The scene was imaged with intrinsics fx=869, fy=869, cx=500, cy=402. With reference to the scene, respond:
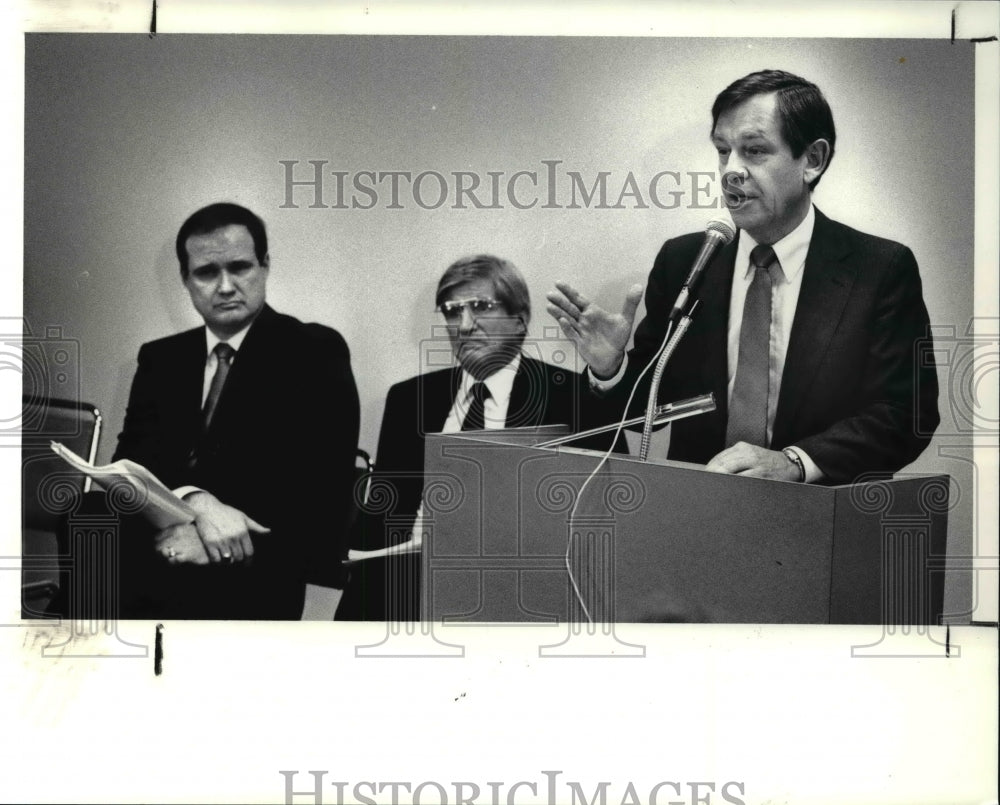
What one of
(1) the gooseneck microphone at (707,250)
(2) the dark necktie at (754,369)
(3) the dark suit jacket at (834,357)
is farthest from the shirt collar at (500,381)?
(2) the dark necktie at (754,369)

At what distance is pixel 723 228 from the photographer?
77.9 inches

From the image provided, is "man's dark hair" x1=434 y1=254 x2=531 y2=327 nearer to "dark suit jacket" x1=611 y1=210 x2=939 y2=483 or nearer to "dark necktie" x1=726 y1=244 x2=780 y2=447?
"dark suit jacket" x1=611 y1=210 x2=939 y2=483

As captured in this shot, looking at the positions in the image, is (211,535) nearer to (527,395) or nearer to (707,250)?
(527,395)

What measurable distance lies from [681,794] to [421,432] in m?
1.02

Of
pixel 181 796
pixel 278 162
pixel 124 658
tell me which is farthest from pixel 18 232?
pixel 181 796

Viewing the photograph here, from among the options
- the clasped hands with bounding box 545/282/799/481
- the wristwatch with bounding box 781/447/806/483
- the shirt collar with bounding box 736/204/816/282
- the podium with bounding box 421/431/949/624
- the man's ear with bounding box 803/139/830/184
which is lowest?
the podium with bounding box 421/431/949/624

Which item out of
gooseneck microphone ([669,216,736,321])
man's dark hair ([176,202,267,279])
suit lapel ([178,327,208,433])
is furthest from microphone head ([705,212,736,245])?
suit lapel ([178,327,208,433])

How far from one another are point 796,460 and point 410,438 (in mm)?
866

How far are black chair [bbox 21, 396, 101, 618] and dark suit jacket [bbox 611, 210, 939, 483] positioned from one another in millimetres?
1224

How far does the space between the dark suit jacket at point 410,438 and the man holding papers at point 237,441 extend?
8cm

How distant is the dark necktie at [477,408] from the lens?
1.99 m

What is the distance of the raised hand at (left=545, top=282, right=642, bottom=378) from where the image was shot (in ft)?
6.47

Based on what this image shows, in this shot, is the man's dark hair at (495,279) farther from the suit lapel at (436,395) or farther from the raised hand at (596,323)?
the suit lapel at (436,395)

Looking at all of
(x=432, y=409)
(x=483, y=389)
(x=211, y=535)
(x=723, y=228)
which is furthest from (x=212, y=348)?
(x=723, y=228)
